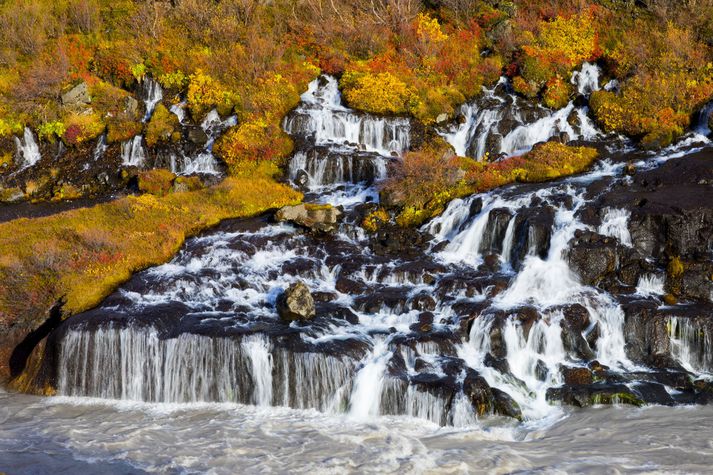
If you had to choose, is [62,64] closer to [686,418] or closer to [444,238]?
[444,238]

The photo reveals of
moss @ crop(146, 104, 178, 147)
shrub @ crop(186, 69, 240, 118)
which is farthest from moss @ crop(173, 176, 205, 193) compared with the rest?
shrub @ crop(186, 69, 240, 118)

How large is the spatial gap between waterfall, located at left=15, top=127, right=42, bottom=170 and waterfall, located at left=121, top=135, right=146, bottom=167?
5.07 metres

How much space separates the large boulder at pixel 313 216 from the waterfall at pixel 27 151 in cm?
1695

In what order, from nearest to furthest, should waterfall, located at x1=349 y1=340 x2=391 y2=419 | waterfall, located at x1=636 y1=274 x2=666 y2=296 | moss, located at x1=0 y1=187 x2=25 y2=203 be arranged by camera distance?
waterfall, located at x1=349 y1=340 x2=391 y2=419 < waterfall, located at x1=636 y1=274 x2=666 y2=296 < moss, located at x1=0 y1=187 x2=25 y2=203

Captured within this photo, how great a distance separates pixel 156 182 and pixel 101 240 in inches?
298

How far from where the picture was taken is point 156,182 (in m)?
30.2

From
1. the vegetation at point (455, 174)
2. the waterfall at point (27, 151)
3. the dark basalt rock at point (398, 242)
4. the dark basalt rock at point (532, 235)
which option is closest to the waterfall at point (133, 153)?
the waterfall at point (27, 151)

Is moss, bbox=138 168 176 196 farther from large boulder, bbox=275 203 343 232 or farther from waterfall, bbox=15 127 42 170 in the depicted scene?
waterfall, bbox=15 127 42 170

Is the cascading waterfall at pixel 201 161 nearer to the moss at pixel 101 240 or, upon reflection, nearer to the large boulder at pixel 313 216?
the moss at pixel 101 240

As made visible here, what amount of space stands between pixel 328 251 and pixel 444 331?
7.23 m

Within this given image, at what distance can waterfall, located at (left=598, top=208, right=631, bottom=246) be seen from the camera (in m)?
21.2

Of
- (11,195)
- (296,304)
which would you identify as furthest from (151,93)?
(296,304)

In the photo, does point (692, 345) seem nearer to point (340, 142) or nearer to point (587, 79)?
point (340, 142)

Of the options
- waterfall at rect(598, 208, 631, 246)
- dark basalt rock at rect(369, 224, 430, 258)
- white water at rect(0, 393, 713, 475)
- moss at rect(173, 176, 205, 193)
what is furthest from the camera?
moss at rect(173, 176, 205, 193)
